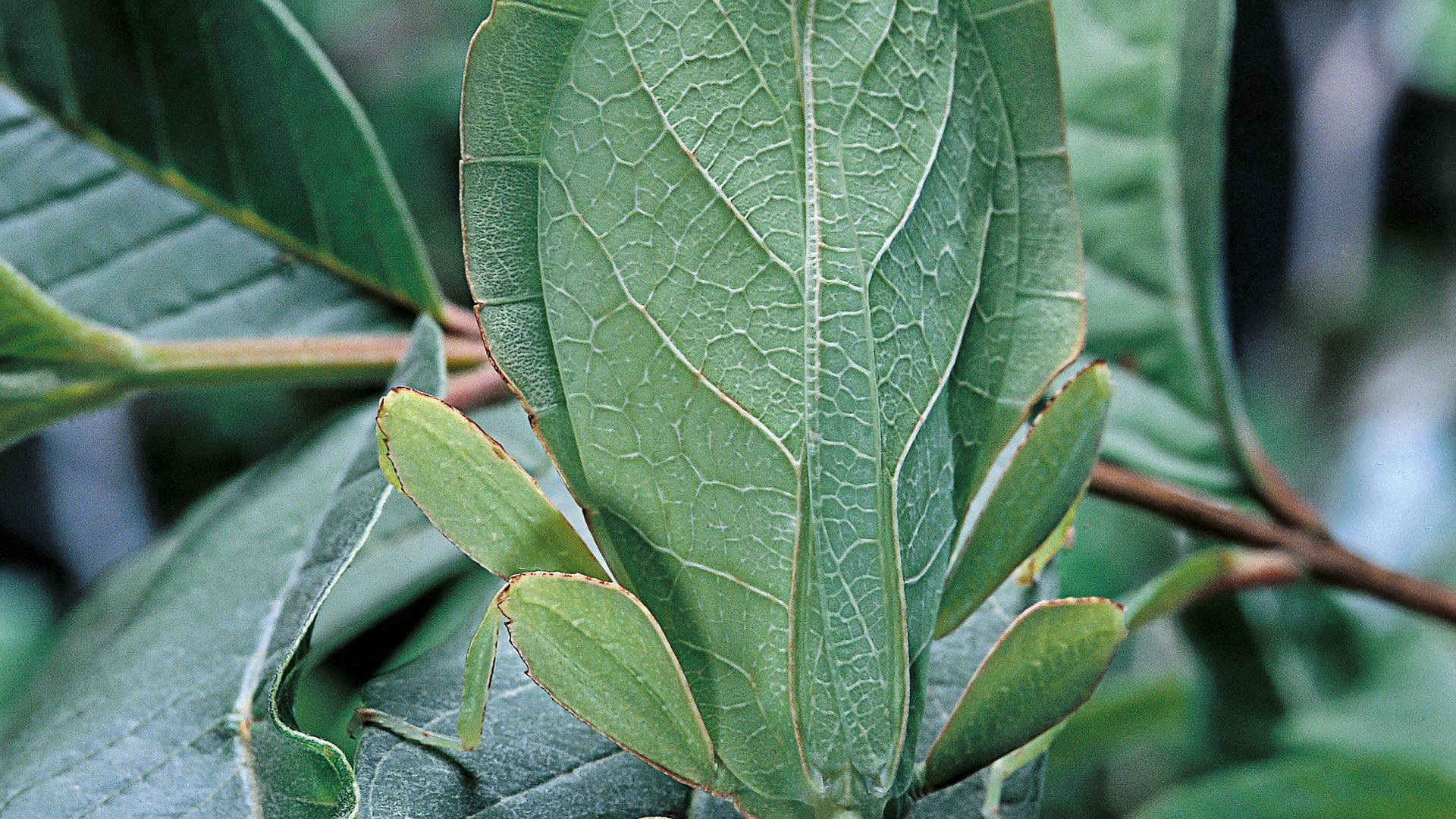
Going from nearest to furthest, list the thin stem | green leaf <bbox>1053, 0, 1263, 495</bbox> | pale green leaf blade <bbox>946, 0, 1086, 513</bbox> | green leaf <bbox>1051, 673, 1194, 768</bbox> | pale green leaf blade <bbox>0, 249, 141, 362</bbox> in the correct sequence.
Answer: pale green leaf blade <bbox>946, 0, 1086, 513</bbox>, pale green leaf blade <bbox>0, 249, 141, 362</bbox>, the thin stem, green leaf <bbox>1053, 0, 1263, 495</bbox>, green leaf <bbox>1051, 673, 1194, 768</bbox>

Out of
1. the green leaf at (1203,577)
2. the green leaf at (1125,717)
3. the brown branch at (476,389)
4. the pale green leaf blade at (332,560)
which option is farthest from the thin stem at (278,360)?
the green leaf at (1125,717)

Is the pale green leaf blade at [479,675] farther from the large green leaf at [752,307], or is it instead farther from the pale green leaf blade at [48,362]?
the pale green leaf blade at [48,362]

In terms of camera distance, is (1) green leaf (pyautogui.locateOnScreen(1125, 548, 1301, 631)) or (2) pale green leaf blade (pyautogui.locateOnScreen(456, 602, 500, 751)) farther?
(1) green leaf (pyautogui.locateOnScreen(1125, 548, 1301, 631))

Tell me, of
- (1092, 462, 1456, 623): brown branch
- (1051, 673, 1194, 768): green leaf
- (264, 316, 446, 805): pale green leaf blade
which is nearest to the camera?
(264, 316, 446, 805): pale green leaf blade

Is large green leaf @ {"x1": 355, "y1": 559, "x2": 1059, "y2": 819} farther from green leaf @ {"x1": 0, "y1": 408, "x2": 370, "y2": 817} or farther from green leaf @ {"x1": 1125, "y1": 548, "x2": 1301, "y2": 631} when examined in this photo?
green leaf @ {"x1": 1125, "y1": 548, "x2": 1301, "y2": 631}

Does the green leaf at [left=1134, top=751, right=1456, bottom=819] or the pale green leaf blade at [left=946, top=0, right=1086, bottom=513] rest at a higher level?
the pale green leaf blade at [left=946, top=0, right=1086, bottom=513]

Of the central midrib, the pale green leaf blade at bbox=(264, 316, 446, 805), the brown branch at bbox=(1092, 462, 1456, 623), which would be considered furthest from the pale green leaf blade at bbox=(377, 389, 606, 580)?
the brown branch at bbox=(1092, 462, 1456, 623)

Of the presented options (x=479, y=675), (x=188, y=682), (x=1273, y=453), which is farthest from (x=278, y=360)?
(x=1273, y=453)

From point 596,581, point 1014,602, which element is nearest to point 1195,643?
point 1014,602
